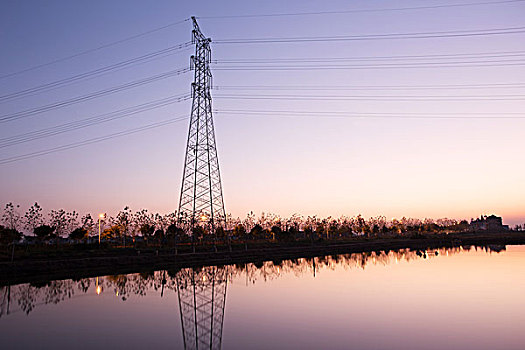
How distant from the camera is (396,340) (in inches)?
516

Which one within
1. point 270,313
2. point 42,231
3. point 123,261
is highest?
point 42,231

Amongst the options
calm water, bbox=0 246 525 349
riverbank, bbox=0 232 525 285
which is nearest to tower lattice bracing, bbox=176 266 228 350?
calm water, bbox=0 246 525 349

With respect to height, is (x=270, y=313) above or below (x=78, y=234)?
below

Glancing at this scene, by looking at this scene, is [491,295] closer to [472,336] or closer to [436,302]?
[436,302]

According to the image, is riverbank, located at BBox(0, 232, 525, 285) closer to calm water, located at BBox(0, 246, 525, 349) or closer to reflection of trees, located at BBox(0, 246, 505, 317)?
reflection of trees, located at BBox(0, 246, 505, 317)

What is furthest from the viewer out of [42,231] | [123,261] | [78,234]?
[78,234]

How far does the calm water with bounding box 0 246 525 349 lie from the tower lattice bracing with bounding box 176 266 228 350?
0.18 feet

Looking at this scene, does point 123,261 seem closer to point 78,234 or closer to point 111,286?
point 111,286

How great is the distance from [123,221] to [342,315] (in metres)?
55.1

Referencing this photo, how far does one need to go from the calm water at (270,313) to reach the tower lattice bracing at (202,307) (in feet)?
0.18

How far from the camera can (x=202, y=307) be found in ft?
65.0

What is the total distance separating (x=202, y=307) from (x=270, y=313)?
12.4 feet

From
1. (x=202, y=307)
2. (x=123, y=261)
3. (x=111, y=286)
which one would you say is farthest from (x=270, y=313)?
(x=123, y=261)

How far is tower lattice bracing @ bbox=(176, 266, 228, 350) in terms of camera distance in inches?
551
